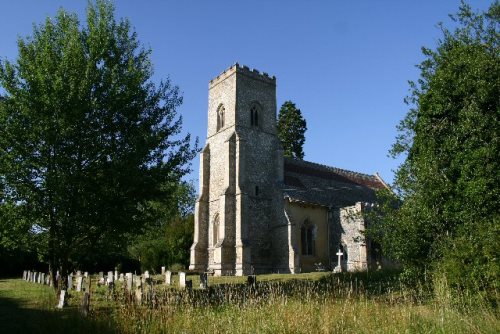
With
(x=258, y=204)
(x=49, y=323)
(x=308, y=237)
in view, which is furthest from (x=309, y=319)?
(x=308, y=237)

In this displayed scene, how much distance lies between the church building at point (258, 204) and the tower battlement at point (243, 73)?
0.08 meters

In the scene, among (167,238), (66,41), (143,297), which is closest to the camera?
(143,297)

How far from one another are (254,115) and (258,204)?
743cm

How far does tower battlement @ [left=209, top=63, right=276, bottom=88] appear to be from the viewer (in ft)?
111

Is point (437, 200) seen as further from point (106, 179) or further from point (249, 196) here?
point (249, 196)

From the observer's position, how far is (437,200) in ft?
36.0

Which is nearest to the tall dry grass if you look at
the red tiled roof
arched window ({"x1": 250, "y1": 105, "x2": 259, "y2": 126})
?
the red tiled roof

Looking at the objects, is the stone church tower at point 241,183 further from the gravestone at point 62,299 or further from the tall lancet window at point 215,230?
the gravestone at point 62,299

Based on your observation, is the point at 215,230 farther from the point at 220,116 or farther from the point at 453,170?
the point at 453,170

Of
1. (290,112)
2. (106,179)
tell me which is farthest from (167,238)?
(106,179)

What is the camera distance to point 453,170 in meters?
11.2

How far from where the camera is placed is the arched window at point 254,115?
34.0 m

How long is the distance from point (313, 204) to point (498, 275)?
2407cm

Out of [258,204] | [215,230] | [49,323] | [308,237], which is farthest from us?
[215,230]
